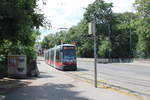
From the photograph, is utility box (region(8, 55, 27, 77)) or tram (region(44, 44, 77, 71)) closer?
utility box (region(8, 55, 27, 77))

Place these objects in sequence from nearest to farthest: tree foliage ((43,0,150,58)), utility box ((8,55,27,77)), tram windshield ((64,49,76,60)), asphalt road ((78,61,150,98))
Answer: asphalt road ((78,61,150,98)) → utility box ((8,55,27,77)) → tram windshield ((64,49,76,60)) → tree foliage ((43,0,150,58))

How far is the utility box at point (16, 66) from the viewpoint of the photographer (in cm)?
2429

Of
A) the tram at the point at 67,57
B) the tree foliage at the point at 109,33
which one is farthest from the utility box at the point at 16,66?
the tree foliage at the point at 109,33

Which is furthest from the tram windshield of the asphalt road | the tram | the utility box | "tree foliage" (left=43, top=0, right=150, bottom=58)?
"tree foliage" (left=43, top=0, right=150, bottom=58)

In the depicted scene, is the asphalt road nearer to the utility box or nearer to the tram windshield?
the tram windshield

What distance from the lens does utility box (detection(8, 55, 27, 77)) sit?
956 inches

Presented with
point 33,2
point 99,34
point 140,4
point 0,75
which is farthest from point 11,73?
point 99,34

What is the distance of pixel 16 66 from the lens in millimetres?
24438

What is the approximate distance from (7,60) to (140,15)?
174 feet

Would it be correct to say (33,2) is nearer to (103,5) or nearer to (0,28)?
(0,28)

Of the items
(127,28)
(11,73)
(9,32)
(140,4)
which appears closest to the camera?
(9,32)

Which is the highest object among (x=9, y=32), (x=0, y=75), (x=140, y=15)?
(x=140, y=15)

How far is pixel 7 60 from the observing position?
1029 inches

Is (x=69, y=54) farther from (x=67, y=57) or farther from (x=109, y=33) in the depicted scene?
(x=109, y=33)
